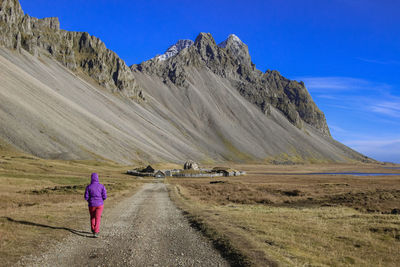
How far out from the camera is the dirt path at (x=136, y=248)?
1080 centimetres

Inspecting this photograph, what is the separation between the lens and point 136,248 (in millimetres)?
12555

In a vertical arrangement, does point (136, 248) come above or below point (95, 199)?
below

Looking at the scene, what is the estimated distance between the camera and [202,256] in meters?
11.7

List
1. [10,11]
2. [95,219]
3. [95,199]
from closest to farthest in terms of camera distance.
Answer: [95,219] → [95,199] → [10,11]

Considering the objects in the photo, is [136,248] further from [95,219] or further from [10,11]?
[10,11]

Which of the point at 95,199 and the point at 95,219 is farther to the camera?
the point at 95,199

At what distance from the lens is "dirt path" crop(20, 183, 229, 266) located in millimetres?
10805

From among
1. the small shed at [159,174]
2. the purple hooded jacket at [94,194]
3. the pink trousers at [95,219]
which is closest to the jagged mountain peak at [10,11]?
the small shed at [159,174]

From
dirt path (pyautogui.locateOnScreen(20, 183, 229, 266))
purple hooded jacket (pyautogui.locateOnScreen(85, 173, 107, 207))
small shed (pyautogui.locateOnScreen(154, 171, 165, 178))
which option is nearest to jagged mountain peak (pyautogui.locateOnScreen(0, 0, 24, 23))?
small shed (pyautogui.locateOnScreen(154, 171, 165, 178))

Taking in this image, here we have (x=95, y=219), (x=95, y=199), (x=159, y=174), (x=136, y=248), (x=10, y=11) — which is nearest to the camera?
(x=136, y=248)

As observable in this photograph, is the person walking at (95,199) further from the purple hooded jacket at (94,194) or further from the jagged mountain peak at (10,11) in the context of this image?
the jagged mountain peak at (10,11)

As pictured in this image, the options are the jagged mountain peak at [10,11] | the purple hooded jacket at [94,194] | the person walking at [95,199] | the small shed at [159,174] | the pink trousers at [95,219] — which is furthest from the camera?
the jagged mountain peak at [10,11]

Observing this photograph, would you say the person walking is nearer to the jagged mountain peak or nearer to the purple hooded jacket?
the purple hooded jacket

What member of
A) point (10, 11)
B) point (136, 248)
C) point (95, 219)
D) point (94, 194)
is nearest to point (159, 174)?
point (94, 194)
